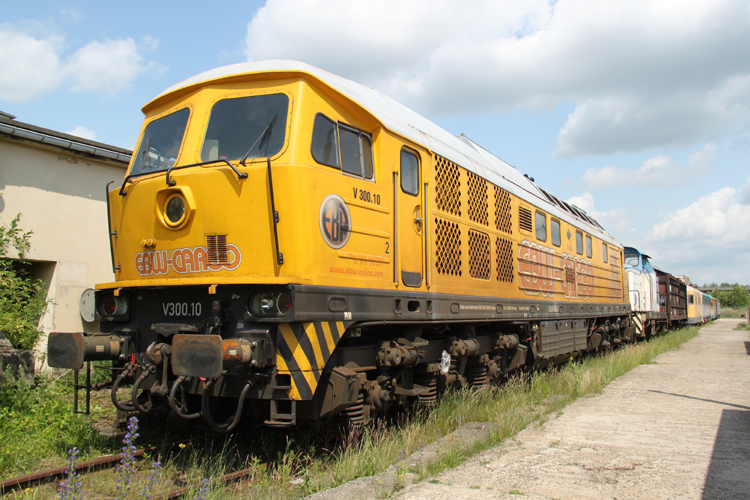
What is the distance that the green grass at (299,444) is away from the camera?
438 cm

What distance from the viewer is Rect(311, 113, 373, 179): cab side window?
474 cm

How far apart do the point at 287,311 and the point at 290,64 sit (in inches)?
85.0

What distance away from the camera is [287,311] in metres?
4.27

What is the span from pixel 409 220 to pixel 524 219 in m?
3.88

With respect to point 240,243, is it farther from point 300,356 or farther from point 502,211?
point 502,211

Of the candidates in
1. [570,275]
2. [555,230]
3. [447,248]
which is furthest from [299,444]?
[570,275]

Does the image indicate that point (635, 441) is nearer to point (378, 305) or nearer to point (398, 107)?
point (378, 305)

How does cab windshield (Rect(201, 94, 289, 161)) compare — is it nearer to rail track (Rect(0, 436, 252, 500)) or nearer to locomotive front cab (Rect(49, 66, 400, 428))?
locomotive front cab (Rect(49, 66, 400, 428))

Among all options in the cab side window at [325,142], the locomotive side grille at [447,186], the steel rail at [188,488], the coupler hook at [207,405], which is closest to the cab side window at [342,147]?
the cab side window at [325,142]

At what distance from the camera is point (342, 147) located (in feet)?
16.3

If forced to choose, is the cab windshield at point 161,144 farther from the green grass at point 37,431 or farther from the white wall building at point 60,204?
the white wall building at point 60,204

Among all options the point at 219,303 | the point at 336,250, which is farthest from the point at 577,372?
the point at 219,303

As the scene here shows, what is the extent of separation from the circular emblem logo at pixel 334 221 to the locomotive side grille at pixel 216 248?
2.71 ft

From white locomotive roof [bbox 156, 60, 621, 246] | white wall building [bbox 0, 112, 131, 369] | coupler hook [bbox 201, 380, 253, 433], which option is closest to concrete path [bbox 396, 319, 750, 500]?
coupler hook [bbox 201, 380, 253, 433]
